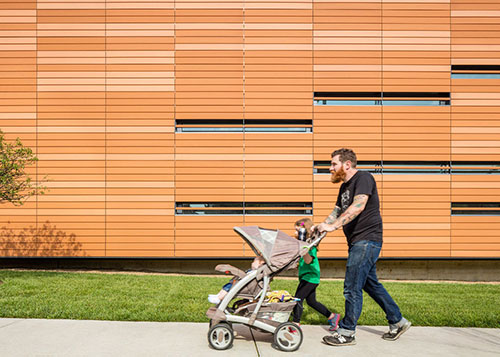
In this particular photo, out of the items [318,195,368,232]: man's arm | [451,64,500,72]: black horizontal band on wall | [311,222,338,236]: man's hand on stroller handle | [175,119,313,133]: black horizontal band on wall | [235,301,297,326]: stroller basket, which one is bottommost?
[235,301,297,326]: stroller basket

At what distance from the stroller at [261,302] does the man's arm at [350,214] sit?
0.31 metres

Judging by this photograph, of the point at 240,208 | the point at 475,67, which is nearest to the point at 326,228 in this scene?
the point at 240,208

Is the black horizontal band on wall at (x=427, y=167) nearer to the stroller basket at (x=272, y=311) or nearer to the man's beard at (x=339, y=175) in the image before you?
the man's beard at (x=339, y=175)

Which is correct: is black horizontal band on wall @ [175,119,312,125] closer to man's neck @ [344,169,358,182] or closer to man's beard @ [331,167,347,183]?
man's beard @ [331,167,347,183]

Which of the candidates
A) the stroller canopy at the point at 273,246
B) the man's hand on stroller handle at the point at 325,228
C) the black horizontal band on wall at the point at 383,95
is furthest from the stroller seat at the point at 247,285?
the black horizontal band on wall at the point at 383,95

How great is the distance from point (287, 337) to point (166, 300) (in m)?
2.74

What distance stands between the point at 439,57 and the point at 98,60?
915cm

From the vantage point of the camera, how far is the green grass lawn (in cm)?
505

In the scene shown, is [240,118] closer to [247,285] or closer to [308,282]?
A: [308,282]

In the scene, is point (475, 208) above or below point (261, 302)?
above

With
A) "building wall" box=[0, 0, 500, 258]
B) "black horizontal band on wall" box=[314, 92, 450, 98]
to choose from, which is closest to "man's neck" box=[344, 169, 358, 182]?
"building wall" box=[0, 0, 500, 258]

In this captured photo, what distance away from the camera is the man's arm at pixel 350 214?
3.92 metres

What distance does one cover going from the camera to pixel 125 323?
4.59m

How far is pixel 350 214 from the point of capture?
13.1 ft
